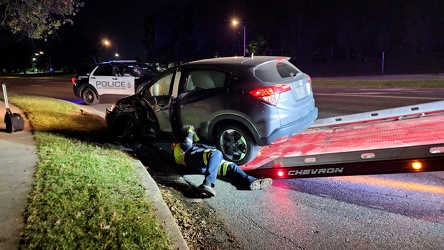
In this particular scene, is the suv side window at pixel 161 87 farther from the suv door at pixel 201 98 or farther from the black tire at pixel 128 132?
the black tire at pixel 128 132

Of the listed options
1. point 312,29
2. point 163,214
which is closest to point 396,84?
point 163,214

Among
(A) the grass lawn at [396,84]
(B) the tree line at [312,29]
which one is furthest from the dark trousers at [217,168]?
(B) the tree line at [312,29]

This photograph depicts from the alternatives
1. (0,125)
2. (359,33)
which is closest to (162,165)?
(0,125)

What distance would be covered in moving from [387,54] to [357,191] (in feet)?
173

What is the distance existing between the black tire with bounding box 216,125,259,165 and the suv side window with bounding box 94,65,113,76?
10729 mm

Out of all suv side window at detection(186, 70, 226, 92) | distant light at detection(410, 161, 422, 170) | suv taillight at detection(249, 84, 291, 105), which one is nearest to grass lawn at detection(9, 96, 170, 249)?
suv side window at detection(186, 70, 226, 92)

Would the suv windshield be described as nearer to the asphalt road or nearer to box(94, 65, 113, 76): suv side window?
box(94, 65, 113, 76): suv side window

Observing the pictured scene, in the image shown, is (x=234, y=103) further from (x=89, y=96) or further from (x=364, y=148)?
(x=89, y=96)

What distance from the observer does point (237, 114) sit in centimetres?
570

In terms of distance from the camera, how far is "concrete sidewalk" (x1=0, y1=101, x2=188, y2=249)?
378 centimetres

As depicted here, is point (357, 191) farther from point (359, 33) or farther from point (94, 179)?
point (359, 33)

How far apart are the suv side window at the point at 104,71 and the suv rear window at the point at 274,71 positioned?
10.9 m

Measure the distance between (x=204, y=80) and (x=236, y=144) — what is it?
123 cm

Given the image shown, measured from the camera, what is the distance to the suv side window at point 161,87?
6.79m
